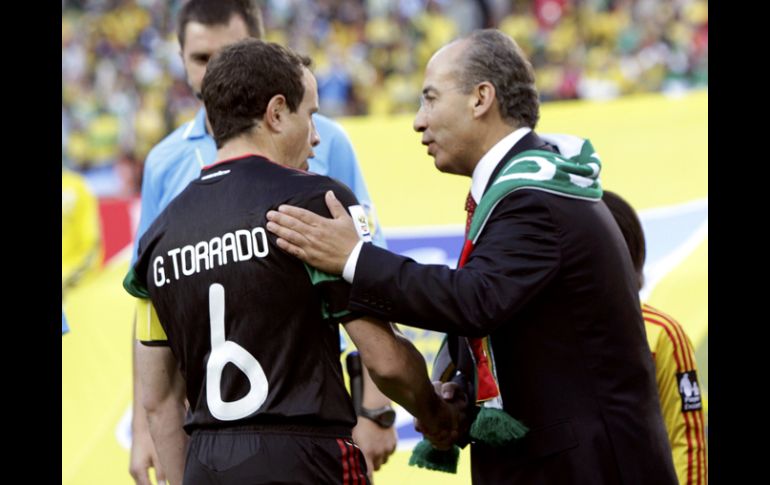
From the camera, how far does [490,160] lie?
3.50 meters

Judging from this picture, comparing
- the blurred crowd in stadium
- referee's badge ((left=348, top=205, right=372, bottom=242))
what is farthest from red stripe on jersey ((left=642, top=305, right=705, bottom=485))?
the blurred crowd in stadium

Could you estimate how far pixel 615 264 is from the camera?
3338 millimetres

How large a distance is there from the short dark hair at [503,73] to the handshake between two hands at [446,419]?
853 millimetres

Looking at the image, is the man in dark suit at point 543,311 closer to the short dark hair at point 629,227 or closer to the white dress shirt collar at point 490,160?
the white dress shirt collar at point 490,160

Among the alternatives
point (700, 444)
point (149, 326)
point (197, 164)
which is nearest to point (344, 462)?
point (149, 326)

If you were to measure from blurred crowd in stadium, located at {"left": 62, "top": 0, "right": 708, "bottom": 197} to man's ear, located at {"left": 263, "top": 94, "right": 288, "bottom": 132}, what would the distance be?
1364 cm

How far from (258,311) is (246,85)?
630 mm

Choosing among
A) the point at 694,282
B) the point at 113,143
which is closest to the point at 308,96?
the point at 694,282

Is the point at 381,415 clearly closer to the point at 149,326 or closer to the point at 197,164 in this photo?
the point at 149,326

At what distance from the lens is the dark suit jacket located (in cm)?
313

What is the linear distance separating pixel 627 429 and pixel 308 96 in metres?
1.31

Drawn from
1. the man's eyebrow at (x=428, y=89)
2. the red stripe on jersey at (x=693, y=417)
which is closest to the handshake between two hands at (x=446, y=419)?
the red stripe on jersey at (x=693, y=417)
